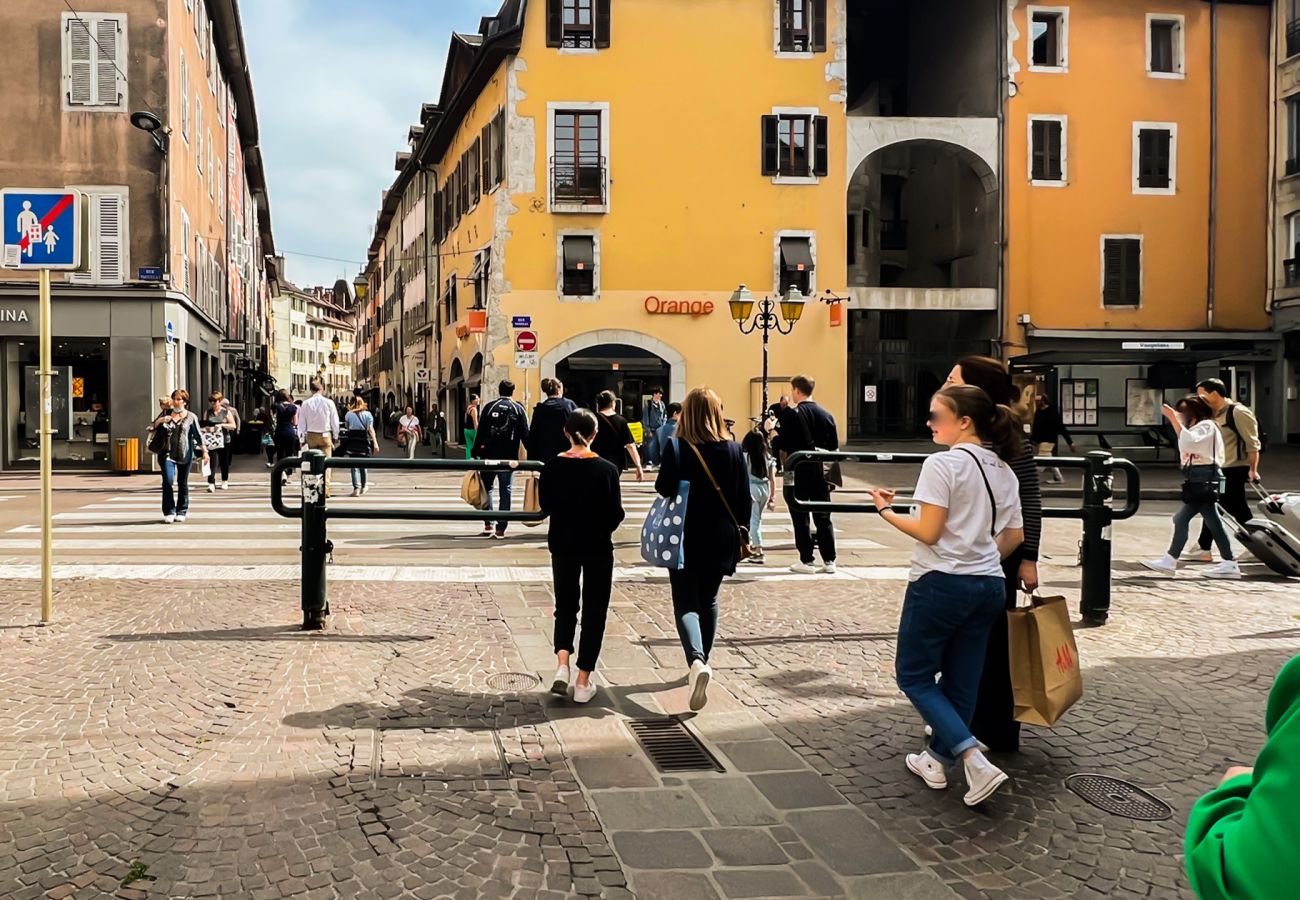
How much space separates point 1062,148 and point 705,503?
28.5 metres

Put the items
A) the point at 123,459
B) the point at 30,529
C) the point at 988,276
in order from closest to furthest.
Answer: the point at 30,529 < the point at 123,459 < the point at 988,276

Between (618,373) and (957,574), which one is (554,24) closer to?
(618,373)

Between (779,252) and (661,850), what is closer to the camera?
(661,850)

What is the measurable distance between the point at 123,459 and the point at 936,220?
2503 centimetres

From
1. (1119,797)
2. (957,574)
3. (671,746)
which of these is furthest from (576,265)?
(1119,797)

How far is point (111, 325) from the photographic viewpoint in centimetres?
2244

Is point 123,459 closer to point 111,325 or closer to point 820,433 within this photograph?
point 111,325

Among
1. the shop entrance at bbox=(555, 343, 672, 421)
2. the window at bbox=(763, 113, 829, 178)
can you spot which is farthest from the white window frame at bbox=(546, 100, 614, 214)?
the window at bbox=(763, 113, 829, 178)

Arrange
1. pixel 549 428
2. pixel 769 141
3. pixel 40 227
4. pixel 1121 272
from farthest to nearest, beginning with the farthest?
1. pixel 1121 272
2. pixel 769 141
3. pixel 549 428
4. pixel 40 227

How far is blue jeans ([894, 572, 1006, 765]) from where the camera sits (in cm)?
407

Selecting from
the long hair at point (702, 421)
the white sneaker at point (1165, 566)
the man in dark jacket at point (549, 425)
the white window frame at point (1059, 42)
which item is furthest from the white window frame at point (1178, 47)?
the long hair at point (702, 421)

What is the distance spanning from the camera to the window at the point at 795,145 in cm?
2839

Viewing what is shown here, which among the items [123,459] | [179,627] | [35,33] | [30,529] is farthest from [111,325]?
[179,627]

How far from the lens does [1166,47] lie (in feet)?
101
